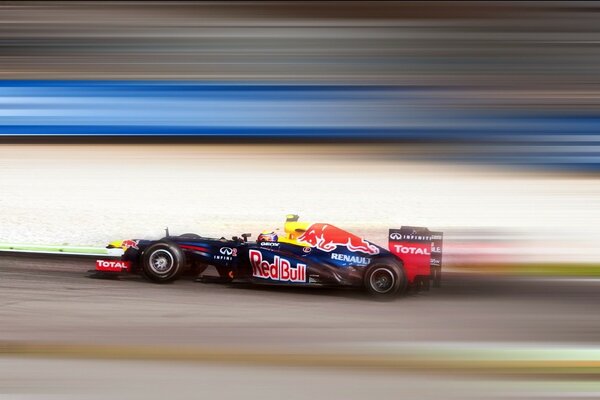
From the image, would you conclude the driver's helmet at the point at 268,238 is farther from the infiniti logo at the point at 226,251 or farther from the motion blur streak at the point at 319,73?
the motion blur streak at the point at 319,73

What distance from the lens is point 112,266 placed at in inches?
282

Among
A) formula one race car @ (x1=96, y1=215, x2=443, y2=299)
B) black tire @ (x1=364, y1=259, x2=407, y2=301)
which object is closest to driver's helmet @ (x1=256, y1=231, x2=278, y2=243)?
formula one race car @ (x1=96, y1=215, x2=443, y2=299)

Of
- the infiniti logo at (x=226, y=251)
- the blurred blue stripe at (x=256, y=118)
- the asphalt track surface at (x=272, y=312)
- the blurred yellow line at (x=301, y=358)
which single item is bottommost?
the blurred yellow line at (x=301, y=358)

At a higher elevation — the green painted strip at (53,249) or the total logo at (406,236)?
the total logo at (406,236)

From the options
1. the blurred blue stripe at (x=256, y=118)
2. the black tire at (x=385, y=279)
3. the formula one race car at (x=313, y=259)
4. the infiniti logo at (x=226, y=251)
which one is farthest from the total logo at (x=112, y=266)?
the blurred blue stripe at (x=256, y=118)

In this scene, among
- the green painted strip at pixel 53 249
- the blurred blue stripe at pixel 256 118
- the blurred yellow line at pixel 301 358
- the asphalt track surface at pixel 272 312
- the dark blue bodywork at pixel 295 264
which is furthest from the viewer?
the blurred blue stripe at pixel 256 118

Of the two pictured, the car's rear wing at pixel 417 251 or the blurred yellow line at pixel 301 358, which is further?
the car's rear wing at pixel 417 251

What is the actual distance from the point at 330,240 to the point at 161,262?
1.54 meters

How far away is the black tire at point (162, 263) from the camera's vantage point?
7.04 metres

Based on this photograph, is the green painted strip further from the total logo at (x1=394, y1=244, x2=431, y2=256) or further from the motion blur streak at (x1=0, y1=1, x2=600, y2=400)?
the total logo at (x1=394, y1=244, x2=431, y2=256)

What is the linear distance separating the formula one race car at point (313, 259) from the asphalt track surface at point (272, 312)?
134 mm

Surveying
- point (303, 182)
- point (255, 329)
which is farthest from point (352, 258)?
point (303, 182)

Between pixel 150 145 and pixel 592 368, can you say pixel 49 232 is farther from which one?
pixel 592 368

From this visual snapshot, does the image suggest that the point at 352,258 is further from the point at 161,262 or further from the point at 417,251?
the point at 161,262
